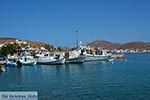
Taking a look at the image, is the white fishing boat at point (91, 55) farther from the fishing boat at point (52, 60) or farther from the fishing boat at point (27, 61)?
the fishing boat at point (27, 61)

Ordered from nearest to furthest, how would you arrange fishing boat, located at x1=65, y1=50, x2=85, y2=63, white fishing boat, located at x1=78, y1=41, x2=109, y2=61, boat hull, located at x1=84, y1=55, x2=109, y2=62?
fishing boat, located at x1=65, y1=50, x2=85, y2=63 → boat hull, located at x1=84, y1=55, x2=109, y2=62 → white fishing boat, located at x1=78, y1=41, x2=109, y2=61

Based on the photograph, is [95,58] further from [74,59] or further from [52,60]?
[52,60]

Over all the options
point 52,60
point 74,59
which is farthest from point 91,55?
point 52,60

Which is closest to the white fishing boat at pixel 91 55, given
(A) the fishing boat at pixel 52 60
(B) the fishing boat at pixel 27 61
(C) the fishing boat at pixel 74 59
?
(C) the fishing boat at pixel 74 59

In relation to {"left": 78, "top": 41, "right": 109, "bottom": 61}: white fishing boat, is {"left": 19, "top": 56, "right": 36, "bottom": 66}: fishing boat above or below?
below

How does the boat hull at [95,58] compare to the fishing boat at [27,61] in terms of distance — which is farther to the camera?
the boat hull at [95,58]

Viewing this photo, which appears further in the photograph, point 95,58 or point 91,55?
point 95,58

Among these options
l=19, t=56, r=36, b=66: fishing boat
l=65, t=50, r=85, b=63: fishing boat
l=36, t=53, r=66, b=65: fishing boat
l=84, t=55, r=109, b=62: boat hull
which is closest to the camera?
l=19, t=56, r=36, b=66: fishing boat

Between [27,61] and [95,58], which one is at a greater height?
[95,58]

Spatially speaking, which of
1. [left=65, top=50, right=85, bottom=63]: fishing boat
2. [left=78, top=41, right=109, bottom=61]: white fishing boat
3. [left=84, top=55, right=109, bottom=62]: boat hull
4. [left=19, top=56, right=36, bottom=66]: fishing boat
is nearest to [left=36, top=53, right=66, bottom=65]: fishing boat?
[left=19, top=56, right=36, bottom=66]: fishing boat

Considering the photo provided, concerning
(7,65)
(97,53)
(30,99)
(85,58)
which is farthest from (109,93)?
(97,53)

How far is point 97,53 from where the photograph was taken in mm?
99250

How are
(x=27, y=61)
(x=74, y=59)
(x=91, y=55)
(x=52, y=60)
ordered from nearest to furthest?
(x=27, y=61), (x=52, y=60), (x=74, y=59), (x=91, y=55)

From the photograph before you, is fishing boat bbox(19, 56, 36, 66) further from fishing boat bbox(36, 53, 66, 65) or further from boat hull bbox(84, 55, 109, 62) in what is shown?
boat hull bbox(84, 55, 109, 62)
